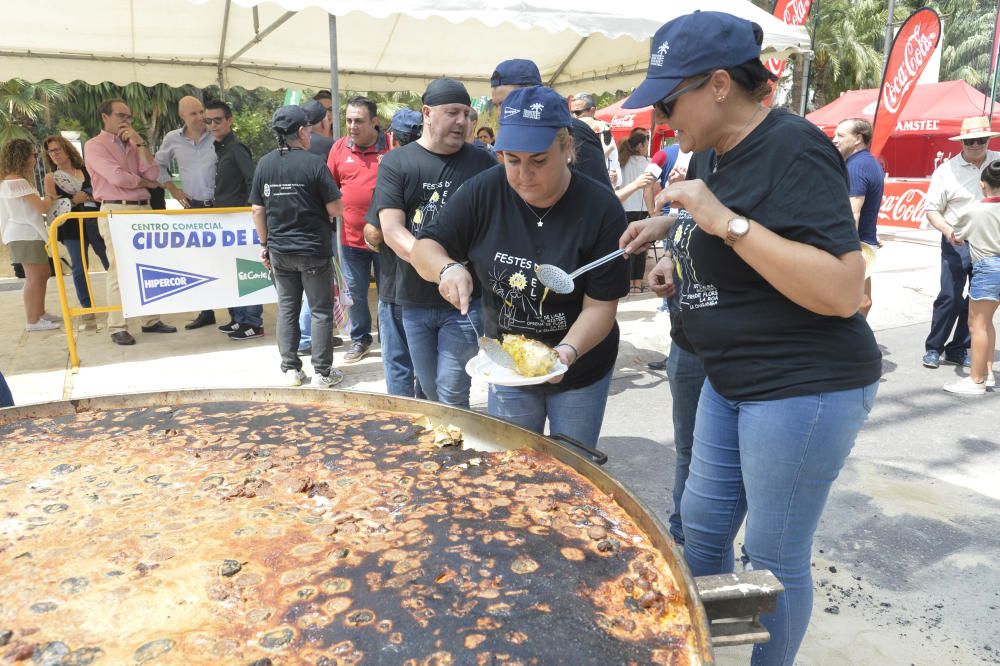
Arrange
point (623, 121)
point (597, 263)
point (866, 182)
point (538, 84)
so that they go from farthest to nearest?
point (623, 121), point (866, 182), point (538, 84), point (597, 263)

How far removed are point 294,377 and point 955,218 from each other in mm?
4978

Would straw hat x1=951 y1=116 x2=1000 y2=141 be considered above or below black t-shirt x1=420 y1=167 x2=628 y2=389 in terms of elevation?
above

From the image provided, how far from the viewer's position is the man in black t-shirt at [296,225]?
4.48 meters

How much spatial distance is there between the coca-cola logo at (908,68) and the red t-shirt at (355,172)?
6688 millimetres

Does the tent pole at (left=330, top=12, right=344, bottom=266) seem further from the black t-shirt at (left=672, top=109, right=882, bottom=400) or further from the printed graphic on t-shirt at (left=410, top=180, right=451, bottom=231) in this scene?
the black t-shirt at (left=672, top=109, right=882, bottom=400)

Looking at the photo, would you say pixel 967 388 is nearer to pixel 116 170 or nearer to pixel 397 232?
pixel 397 232

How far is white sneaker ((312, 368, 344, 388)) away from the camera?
487 cm

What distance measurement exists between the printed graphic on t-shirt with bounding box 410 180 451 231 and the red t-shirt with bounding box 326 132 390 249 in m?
1.78

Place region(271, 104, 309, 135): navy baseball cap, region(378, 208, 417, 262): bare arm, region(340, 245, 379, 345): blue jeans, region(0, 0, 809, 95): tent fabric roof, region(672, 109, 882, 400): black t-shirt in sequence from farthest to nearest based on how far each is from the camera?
region(0, 0, 809, 95): tent fabric roof
region(340, 245, 379, 345): blue jeans
region(271, 104, 309, 135): navy baseball cap
region(378, 208, 417, 262): bare arm
region(672, 109, 882, 400): black t-shirt

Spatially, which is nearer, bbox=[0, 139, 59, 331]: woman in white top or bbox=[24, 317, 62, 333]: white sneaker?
bbox=[0, 139, 59, 331]: woman in white top

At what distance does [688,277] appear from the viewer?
5.67ft

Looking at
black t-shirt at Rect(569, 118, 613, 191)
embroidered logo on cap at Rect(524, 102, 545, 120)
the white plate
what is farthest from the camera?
black t-shirt at Rect(569, 118, 613, 191)

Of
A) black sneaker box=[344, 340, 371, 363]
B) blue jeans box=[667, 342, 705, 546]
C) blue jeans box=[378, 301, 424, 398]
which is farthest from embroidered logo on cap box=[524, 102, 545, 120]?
black sneaker box=[344, 340, 371, 363]

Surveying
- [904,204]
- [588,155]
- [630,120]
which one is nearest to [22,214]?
[588,155]
